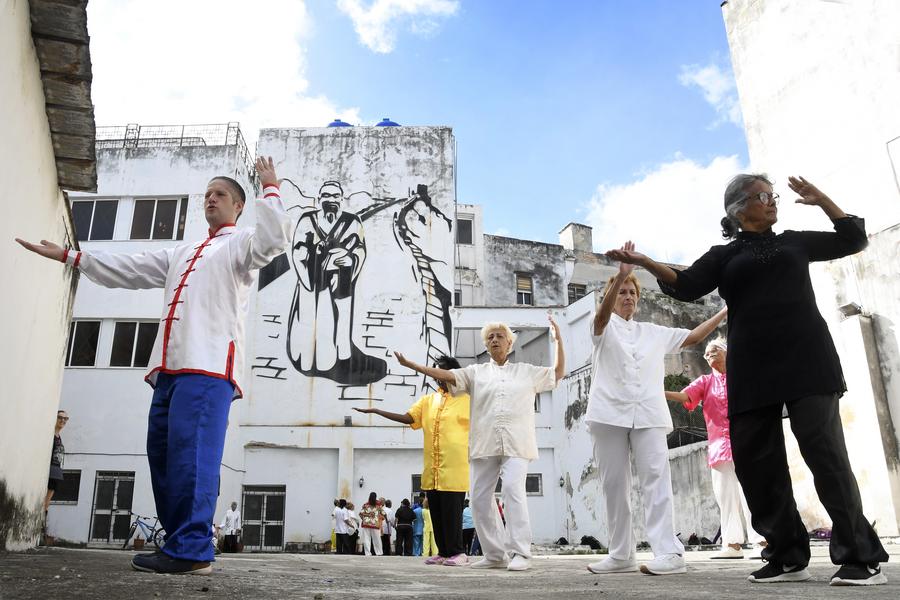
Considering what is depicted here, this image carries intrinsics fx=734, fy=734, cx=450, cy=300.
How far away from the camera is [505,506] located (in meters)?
5.72

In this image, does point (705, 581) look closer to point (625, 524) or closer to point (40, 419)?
point (625, 524)

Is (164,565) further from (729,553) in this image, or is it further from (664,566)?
(729,553)

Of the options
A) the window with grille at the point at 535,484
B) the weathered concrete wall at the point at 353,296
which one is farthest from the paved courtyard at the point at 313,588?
the window with grille at the point at 535,484

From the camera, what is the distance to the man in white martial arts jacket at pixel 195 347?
3.40m

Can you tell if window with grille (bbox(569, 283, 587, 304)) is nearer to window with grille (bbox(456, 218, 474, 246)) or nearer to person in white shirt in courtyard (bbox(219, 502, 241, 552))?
window with grille (bbox(456, 218, 474, 246))

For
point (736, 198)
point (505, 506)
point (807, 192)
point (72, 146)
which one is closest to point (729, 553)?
point (505, 506)

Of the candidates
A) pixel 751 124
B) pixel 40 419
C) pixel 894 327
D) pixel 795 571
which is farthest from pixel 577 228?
pixel 795 571

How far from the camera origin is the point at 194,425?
3471 millimetres

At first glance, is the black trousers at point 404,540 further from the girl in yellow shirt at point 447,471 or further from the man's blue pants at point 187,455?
the man's blue pants at point 187,455

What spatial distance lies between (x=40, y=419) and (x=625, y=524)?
5231 mm

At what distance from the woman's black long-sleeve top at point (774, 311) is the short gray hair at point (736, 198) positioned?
0.11 m

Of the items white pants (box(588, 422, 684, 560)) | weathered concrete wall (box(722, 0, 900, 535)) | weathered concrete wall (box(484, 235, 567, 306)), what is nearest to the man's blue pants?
white pants (box(588, 422, 684, 560))

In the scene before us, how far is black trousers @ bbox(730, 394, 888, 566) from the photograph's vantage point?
3010mm

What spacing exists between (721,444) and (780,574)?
3.64 meters
